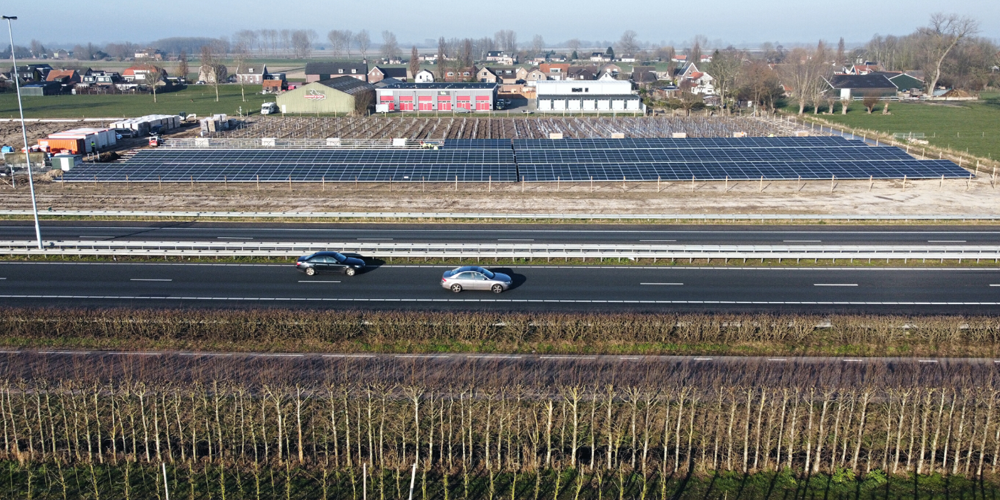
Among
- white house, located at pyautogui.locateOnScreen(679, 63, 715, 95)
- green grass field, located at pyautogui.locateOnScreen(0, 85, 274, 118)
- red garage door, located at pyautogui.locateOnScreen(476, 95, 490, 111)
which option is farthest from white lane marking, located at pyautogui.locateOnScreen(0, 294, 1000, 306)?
white house, located at pyautogui.locateOnScreen(679, 63, 715, 95)

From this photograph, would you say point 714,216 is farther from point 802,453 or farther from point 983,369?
point 802,453

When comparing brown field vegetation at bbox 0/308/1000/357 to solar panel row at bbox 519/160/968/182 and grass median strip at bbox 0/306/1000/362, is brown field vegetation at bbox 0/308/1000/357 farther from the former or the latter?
solar panel row at bbox 519/160/968/182

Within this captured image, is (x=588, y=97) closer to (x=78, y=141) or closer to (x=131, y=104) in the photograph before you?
(x=78, y=141)

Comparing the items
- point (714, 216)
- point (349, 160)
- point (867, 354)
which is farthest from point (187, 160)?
point (867, 354)

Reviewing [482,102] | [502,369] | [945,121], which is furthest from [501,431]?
[945,121]

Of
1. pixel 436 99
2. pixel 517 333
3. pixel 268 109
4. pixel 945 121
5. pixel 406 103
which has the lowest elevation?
pixel 517 333
